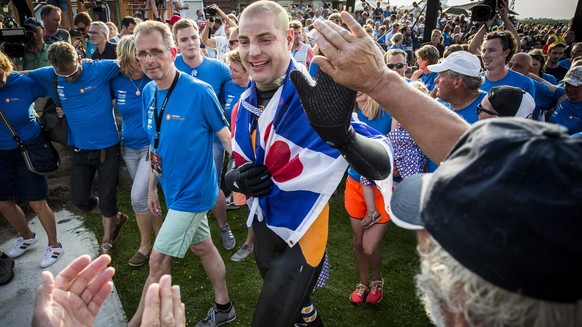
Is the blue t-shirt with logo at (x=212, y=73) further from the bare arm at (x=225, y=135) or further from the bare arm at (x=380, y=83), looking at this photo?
the bare arm at (x=380, y=83)

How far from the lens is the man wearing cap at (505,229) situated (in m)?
0.66

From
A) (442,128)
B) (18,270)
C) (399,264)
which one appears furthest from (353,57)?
(18,270)

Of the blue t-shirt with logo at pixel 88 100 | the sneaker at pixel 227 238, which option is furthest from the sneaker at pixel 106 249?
the sneaker at pixel 227 238

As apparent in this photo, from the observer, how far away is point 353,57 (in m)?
1.24

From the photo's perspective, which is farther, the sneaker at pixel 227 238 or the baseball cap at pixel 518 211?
the sneaker at pixel 227 238

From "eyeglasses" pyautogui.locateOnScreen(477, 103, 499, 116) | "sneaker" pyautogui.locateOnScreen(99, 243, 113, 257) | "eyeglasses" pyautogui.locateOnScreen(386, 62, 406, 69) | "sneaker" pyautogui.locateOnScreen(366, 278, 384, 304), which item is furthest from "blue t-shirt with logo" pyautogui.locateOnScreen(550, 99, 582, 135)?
"sneaker" pyautogui.locateOnScreen(99, 243, 113, 257)

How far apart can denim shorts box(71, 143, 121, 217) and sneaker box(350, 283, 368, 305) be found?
2675mm

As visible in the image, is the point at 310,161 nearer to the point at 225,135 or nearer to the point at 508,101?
the point at 225,135

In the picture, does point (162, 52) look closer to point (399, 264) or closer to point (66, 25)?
point (399, 264)

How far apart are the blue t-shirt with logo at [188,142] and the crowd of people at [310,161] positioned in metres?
0.01

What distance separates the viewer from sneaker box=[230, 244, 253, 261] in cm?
395

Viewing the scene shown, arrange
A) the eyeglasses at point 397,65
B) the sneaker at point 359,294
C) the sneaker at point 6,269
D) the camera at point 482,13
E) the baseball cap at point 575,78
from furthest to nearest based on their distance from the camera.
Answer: the camera at point 482,13
the eyeglasses at point 397,65
the baseball cap at point 575,78
the sneaker at point 6,269
the sneaker at point 359,294

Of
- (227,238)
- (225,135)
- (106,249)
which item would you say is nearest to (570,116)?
(225,135)

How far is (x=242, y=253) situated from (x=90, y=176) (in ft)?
6.05
